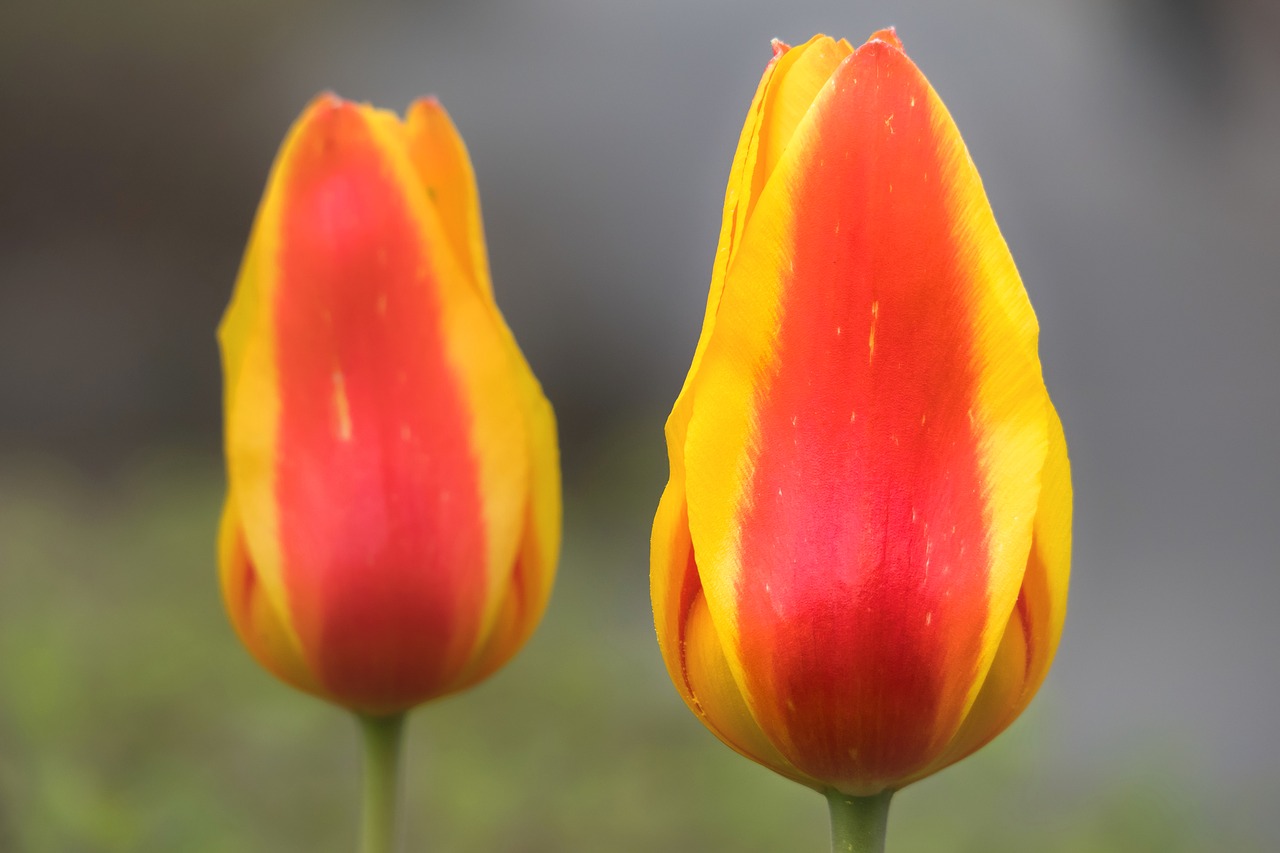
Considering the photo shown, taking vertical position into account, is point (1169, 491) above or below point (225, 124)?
below

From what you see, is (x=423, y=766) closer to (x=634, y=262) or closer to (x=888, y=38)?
(x=888, y=38)

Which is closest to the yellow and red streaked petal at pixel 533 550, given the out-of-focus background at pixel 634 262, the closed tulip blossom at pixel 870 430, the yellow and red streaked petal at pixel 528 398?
the yellow and red streaked petal at pixel 528 398

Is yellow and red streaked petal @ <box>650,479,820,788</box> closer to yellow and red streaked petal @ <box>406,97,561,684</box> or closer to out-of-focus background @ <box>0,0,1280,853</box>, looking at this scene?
yellow and red streaked petal @ <box>406,97,561,684</box>

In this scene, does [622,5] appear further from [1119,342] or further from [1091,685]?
[1091,685]

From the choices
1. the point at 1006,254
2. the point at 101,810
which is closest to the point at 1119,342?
the point at 101,810

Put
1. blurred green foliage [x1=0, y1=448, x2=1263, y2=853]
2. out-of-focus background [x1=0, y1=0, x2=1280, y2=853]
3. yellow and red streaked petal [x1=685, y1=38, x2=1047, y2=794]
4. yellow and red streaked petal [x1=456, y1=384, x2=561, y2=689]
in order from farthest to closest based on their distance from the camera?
out-of-focus background [x1=0, y1=0, x2=1280, y2=853]
blurred green foliage [x1=0, y1=448, x2=1263, y2=853]
yellow and red streaked petal [x1=456, y1=384, x2=561, y2=689]
yellow and red streaked petal [x1=685, y1=38, x2=1047, y2=794]

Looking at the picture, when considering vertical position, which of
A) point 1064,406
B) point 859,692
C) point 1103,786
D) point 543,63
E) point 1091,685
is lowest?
point 1091,685

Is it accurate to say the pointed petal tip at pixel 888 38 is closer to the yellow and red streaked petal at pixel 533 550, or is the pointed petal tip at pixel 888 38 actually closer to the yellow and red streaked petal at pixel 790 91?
the yellow and red streaked petal at pixel 790 91

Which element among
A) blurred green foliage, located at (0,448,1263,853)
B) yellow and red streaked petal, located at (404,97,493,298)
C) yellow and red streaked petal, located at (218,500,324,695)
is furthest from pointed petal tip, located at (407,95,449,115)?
blurred green foliage, located at (0,448,1263,853)
